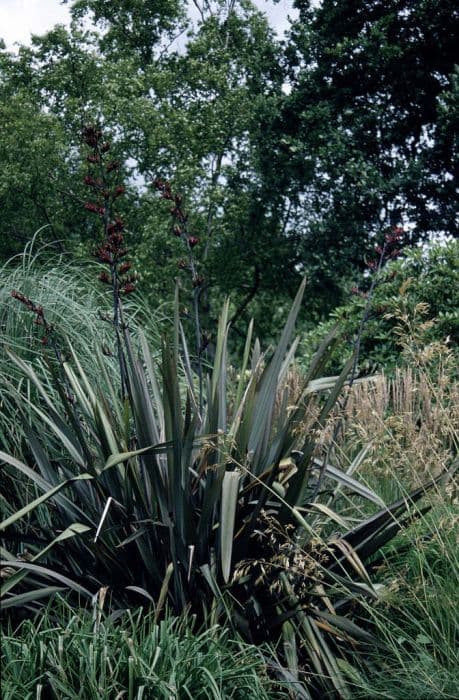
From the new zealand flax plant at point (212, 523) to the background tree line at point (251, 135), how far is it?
10.0 metres

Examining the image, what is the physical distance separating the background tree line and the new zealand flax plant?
1002 cm

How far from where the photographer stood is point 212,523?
317 centimetres

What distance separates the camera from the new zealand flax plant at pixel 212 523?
9.57 ft

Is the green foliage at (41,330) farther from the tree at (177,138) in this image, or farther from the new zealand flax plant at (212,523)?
the tree at (177,138)

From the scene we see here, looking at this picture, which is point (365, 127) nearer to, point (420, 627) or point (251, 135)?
point (251, 135)

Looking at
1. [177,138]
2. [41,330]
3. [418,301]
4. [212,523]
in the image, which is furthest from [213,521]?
[177,138]

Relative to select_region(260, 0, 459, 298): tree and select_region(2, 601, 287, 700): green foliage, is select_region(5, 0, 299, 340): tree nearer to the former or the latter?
select_region(260, 0, 459, 298): tree

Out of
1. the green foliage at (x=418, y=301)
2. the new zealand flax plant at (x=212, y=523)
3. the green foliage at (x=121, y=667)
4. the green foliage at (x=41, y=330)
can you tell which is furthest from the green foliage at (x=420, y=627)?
the green foliage at (x=418, y=301)

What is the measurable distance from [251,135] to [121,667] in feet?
45.1

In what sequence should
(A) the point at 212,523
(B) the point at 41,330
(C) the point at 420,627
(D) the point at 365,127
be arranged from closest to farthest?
(C) the point at 420,627
(A) the point at 212,523
(B) the point at 41,330
(D) the point at 365,127

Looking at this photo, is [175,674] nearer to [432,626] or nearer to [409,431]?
[432,626]

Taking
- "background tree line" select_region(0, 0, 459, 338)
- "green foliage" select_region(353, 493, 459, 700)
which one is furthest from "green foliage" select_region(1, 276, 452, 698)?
"background tree line" select_region(0, 0, 459, 338)

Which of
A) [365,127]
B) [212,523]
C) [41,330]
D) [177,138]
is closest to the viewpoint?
[212,523]

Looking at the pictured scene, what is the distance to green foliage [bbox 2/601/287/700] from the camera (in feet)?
8.01
